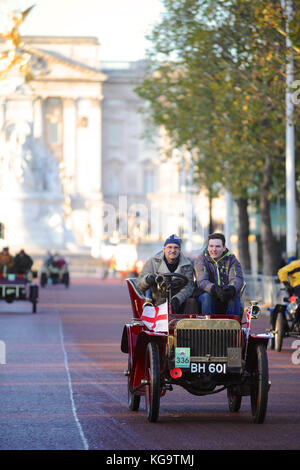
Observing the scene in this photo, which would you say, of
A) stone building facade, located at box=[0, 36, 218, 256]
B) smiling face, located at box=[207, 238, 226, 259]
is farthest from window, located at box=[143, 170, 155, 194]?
smiling face, located at box=[207, 238, 226, 259]

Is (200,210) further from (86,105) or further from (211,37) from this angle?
(211,37)

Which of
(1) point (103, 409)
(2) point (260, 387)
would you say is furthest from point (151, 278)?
(2) point (260, 387)

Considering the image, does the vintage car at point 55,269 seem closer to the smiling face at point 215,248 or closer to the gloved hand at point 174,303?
the smiling face at point 215,248

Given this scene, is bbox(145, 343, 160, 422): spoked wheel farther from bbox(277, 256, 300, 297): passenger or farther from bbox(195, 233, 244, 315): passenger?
bbox(277, 256, 300, 297): passenger

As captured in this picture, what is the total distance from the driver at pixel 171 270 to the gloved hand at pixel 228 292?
432 mm

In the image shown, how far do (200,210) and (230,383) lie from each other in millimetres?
112101

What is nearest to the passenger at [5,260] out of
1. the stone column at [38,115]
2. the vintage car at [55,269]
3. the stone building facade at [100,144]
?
the vintage car at [55,269]

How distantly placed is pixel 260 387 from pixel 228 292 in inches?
45.8

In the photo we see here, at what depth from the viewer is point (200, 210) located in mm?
123500

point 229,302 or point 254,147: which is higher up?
point 254,147

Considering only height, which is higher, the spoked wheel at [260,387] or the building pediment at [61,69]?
the building pediment at [61,69]

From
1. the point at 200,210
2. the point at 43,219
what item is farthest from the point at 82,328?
the point at 200,210

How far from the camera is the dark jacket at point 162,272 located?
12188mm

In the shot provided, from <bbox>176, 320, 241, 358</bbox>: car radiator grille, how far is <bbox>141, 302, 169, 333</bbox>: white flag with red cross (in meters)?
0.16
